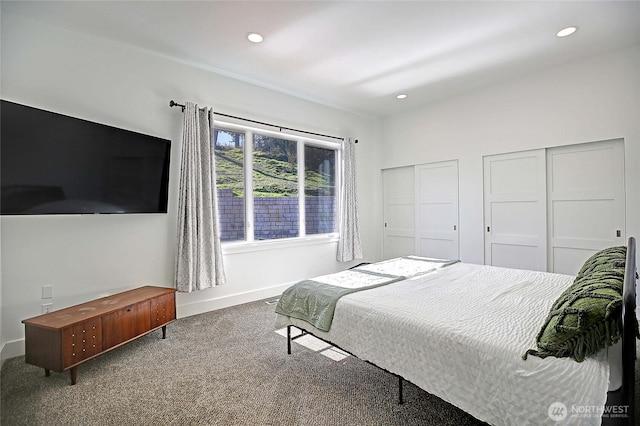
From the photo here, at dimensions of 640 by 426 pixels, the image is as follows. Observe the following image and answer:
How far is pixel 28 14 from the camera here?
254 centimetres

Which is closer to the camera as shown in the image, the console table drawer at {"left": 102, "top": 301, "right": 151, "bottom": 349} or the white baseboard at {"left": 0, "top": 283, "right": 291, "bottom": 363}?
the console table drawer at {"left": 102, "top": 301, "right": 151, "bottom": 349}

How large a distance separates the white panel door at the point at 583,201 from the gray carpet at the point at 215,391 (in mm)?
2900

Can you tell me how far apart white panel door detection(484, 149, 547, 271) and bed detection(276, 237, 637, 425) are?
4.85ft

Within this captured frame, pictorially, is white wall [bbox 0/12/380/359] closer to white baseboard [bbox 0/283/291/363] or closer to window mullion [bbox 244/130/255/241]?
white baseboard [bbox 0/283/291/363]

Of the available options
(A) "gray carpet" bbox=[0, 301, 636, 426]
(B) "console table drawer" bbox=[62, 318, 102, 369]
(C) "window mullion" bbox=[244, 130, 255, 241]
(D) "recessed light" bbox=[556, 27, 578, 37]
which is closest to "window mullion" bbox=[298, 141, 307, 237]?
(C) "window mullion" bbox=[244, 130, 255, 241]

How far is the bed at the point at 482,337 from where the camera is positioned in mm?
1118

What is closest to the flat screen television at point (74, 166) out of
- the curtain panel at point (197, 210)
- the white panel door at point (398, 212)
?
the curtain panel at point (197, 210)

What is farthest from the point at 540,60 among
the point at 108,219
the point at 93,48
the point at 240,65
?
the point at 108,219

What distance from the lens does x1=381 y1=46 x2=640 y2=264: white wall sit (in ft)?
10.5

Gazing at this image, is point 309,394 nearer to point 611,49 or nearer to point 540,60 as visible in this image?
point 540,60

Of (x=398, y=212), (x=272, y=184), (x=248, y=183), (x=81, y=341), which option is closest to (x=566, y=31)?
(x=398, y=212)

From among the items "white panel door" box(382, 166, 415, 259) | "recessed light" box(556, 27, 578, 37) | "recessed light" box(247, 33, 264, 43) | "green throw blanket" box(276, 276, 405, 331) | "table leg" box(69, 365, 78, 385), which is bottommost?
"table leg" box(69, 365, 78, 385)

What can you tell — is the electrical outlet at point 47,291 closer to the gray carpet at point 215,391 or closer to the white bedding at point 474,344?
the gray carpet at point 215,391

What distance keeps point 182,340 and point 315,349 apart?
123 cm
